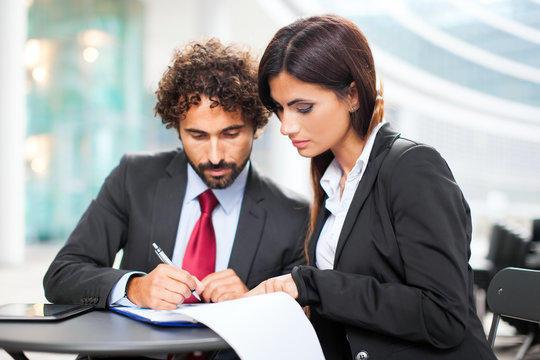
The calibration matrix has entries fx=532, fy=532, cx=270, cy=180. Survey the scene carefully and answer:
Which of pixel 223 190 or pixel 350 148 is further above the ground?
pixel 350 148

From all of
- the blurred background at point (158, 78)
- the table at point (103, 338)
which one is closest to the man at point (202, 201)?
the table at point (103, 338)

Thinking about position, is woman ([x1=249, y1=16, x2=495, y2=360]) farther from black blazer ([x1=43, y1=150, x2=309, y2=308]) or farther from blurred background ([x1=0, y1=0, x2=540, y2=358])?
blurred background ([x1=0, y1=0, x2=540, y2=358])

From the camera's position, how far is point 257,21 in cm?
1081

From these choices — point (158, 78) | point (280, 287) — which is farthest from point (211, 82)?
point (158, 78)

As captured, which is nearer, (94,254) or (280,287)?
(280,287)

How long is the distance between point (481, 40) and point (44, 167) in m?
9.22

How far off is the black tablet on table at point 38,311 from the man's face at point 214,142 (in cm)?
66

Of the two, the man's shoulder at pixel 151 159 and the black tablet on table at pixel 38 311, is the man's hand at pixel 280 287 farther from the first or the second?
the man's shoulder at pixel 151 159

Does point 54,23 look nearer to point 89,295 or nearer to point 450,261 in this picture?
point 89,295

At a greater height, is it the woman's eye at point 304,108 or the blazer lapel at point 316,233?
the woman's eye at point 304,108

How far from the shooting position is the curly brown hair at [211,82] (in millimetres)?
1850

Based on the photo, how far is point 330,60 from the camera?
1.46m

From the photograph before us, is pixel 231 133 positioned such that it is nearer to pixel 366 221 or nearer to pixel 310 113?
pixel 310 113

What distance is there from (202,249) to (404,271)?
2.40ft
